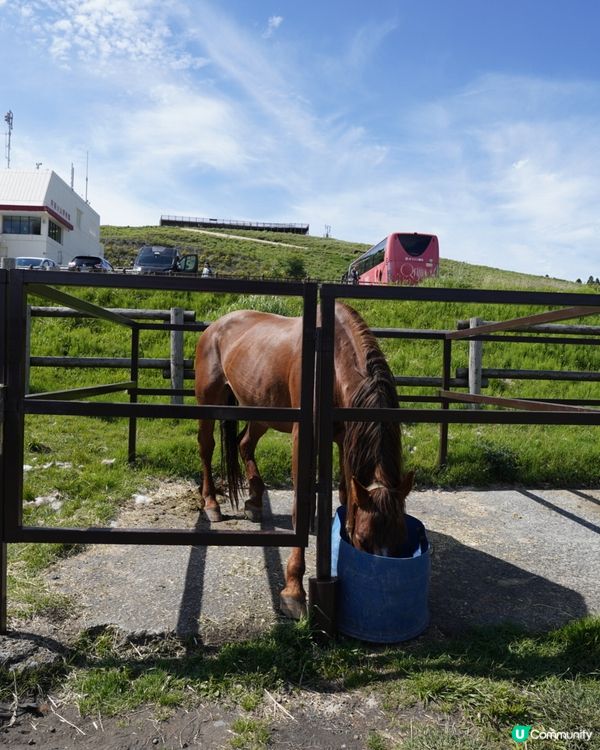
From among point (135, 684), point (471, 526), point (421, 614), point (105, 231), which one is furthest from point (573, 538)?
point (105, 231)

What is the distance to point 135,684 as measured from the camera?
2113 mm

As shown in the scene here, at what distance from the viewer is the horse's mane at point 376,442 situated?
248cm

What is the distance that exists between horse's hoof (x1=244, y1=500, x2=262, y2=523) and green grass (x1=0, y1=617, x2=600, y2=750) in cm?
157

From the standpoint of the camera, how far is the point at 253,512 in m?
4.11

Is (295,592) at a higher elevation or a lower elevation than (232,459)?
lower

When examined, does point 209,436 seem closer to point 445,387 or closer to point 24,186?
point 445,387

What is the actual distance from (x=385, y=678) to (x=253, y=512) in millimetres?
2037

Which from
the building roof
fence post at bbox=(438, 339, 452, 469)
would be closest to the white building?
the building roof

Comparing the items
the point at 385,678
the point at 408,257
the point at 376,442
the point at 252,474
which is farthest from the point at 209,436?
the point at 408,257

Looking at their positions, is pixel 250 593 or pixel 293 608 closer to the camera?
pixel 293 608

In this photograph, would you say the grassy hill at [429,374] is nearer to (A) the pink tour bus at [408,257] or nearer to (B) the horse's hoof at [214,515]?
(B) the horse's hoof at [214,515]

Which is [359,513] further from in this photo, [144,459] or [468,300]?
[144,459]

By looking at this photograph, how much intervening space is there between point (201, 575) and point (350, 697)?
129cm

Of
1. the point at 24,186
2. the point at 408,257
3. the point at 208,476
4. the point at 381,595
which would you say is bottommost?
the point at 381,595
